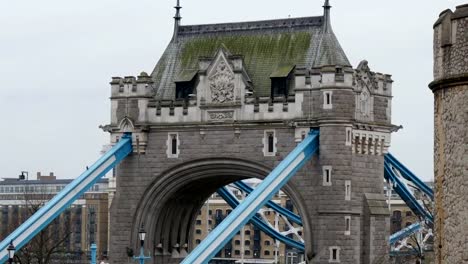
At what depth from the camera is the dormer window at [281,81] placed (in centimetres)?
4994

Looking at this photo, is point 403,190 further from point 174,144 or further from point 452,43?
point 452,43

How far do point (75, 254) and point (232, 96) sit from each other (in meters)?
77.6

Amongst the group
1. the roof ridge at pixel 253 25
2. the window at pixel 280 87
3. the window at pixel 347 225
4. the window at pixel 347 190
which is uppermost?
the roof ridge at pixel 253 25

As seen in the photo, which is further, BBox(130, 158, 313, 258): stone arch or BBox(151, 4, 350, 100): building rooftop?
BBox(151, 4, 350, 100): building rooftop

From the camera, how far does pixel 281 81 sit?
50.1 m

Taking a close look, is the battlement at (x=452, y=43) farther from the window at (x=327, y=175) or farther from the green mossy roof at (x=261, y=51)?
the green mossy roof at (x=261, y=51)

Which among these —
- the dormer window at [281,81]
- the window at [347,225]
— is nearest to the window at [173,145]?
the dormer window at [281,81]

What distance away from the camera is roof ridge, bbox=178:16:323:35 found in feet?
169

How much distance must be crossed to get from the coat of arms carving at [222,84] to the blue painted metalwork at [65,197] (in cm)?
404

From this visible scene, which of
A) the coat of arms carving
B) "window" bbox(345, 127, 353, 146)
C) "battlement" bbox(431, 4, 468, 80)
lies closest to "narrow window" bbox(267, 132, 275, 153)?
the coat of arms carving

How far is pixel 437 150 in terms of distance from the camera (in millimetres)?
17453

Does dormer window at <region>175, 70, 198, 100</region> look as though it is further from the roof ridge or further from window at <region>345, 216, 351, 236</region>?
window at <region>345, 216, 351, 236</region>

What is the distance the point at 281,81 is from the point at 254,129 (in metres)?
2.10

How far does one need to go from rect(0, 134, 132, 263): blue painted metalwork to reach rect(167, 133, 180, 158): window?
5.21ft
